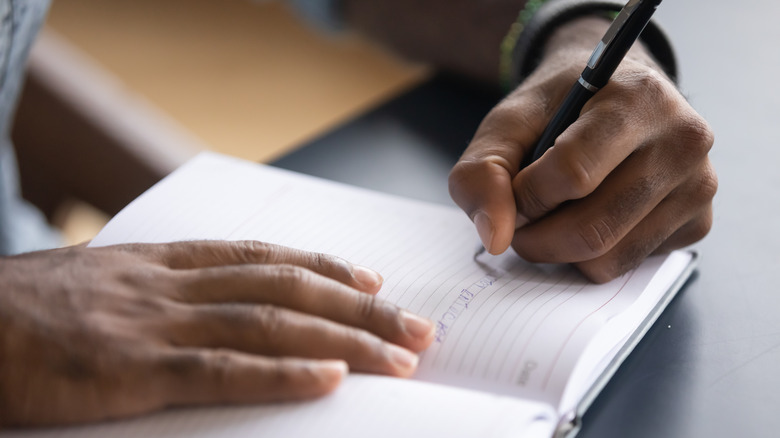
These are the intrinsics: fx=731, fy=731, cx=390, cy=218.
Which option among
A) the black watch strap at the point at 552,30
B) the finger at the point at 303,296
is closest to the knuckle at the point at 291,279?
the finger at the point at 303,296

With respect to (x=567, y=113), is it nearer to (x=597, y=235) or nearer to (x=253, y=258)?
(x=597, y=235)

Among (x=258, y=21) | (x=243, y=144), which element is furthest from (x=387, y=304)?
(x=258, y=21)

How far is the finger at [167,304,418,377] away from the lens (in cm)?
46

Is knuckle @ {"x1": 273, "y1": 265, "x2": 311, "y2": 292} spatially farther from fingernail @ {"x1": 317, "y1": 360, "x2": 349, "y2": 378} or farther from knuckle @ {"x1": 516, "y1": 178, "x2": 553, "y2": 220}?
knuckle @ {"x1": 516, "y1": 178, "x2": 553, "y2": 220}

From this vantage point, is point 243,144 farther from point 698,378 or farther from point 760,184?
point 698,378

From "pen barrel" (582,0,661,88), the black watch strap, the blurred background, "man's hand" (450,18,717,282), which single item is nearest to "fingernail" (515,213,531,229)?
"man's hand" (450,18,717,282)

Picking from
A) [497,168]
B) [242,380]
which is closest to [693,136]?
[497,168]

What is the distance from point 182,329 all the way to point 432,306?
168 mm

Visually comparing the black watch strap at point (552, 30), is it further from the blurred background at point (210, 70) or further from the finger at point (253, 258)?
the blurred background at point (210, 70)

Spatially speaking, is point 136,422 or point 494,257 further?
point 494,257

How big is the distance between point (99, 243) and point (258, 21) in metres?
2.10

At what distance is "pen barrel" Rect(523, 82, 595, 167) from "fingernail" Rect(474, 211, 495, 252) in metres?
0.08

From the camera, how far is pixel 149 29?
2504 millimetres

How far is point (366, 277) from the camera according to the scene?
20.3 inches
